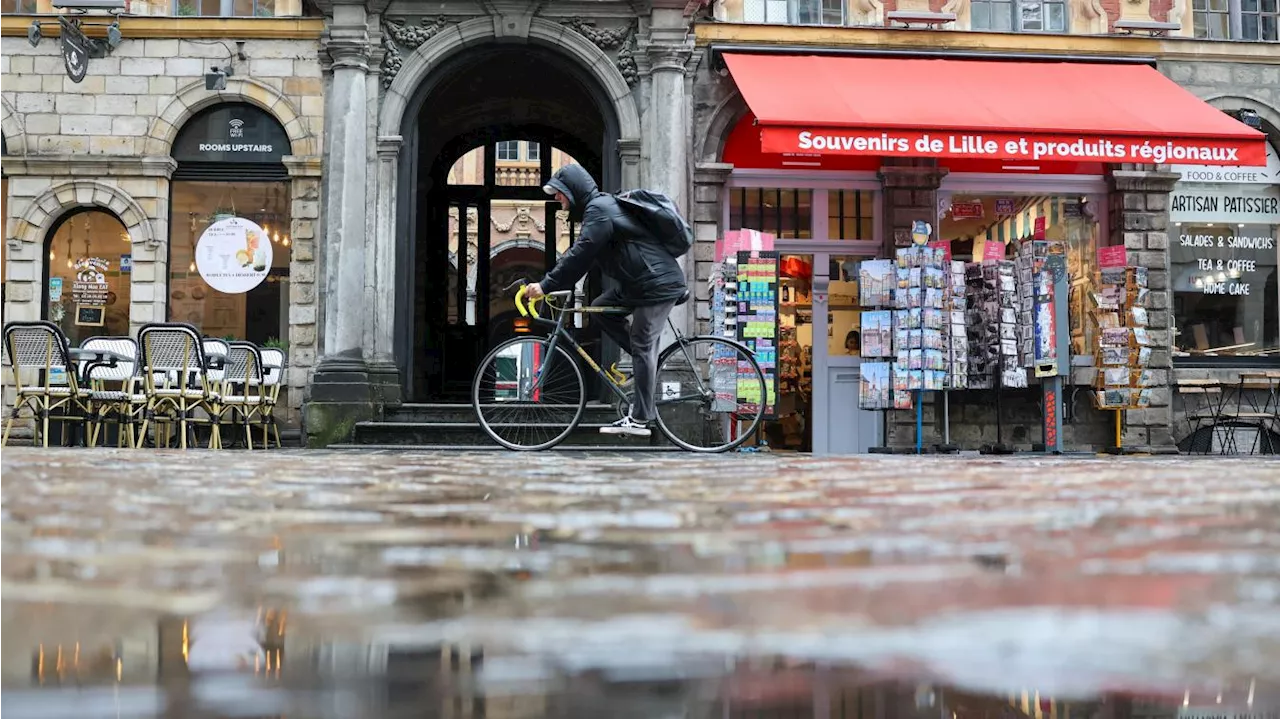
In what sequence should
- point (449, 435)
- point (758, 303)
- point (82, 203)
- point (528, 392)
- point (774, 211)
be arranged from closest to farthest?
point (528, 392) → point (449, 435) → point (758, 303) → point (82, 203) → point (774, 211)

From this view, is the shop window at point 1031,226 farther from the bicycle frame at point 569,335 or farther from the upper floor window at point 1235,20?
the bicycle frame at point 569,335

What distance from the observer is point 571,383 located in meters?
7.99

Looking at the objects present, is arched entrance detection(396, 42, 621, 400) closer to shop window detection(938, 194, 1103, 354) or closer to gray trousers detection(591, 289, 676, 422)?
shop window detection(938, 194, 1103, 354)

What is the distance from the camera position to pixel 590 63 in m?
12.0

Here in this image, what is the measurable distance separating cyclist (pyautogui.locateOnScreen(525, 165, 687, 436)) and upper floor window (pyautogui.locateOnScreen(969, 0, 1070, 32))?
7006mm

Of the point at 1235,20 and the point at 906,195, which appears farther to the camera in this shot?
the point at 1235,20

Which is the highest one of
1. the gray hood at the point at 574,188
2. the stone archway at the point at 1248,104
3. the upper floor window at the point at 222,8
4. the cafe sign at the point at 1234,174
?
the upper floor window at the point at 222,8

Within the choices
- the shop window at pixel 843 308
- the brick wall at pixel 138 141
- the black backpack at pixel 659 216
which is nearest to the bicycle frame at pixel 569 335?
the black backpack at pixel 659 216

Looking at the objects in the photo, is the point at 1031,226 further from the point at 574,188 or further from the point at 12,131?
the point at 12,131

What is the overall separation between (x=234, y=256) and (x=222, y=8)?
2696mm

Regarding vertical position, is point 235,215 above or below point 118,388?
above

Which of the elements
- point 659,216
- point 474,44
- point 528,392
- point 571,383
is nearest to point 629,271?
point 659,216

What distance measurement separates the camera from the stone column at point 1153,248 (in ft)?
41.4

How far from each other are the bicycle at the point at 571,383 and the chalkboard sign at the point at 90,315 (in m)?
6.33
